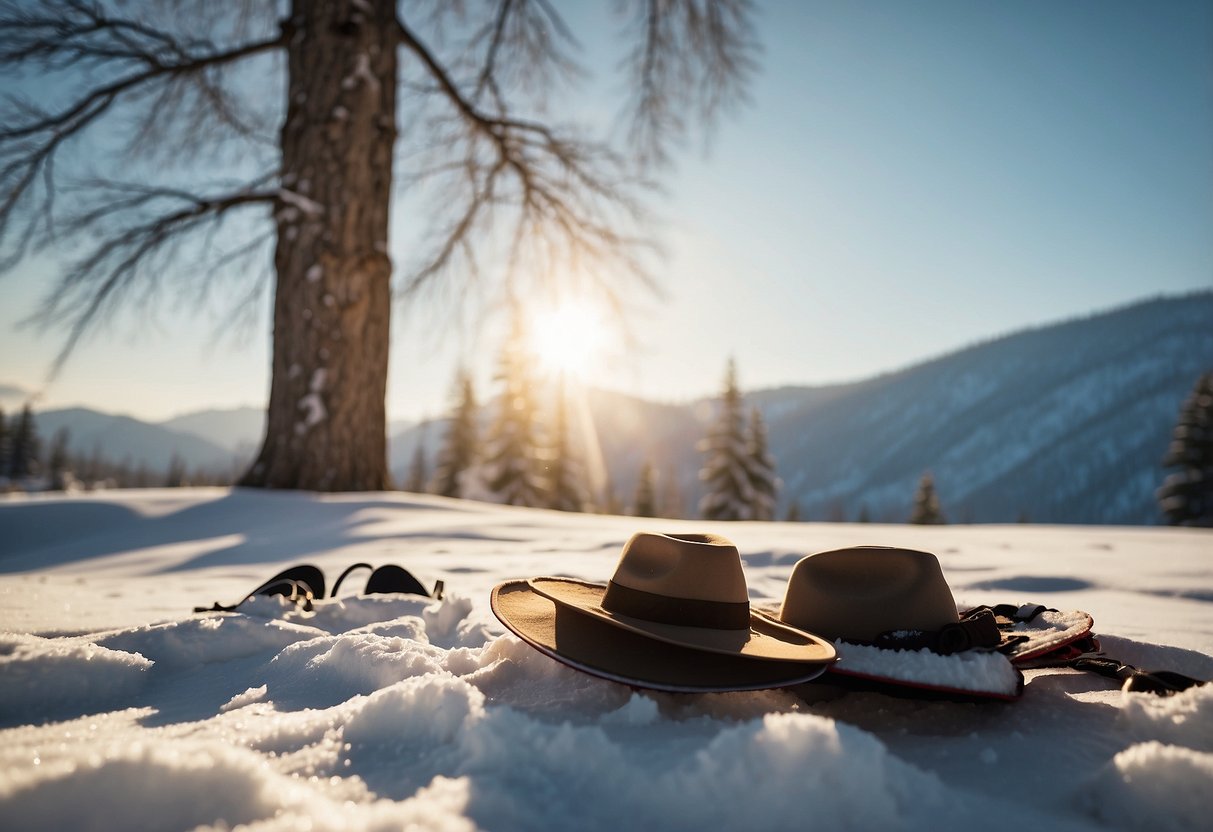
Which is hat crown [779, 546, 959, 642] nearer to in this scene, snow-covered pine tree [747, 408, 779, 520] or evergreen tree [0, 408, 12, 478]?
snow-covered pine tree [747, 408, 779, 520]

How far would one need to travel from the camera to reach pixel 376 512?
12.8 ft

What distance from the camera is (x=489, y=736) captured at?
0.84 metres

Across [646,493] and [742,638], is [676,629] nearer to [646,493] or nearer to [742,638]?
[742,638]

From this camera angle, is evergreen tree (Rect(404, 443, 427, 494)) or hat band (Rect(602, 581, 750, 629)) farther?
evergreen tree (Rect(404, 443, 427, 494))

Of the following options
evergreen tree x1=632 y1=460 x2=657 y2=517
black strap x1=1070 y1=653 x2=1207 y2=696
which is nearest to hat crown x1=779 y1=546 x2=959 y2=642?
black strap x1=1070 y1=653 x2=1207 y2=696

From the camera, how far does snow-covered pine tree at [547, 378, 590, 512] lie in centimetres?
2544

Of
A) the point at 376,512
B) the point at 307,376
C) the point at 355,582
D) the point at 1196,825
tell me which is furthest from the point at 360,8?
the point at 1196,825

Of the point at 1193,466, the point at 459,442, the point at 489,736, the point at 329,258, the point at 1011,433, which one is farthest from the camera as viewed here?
the point at 1011,433

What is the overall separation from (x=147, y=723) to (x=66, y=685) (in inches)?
8.3

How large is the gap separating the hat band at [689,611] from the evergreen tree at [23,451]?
5905 cm

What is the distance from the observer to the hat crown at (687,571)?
1088mm

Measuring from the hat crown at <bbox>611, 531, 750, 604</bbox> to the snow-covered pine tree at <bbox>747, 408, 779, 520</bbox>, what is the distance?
24.3 meters

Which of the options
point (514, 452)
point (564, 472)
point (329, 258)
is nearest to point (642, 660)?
point (329, 258)

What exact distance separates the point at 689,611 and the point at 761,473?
24844 millimetres
